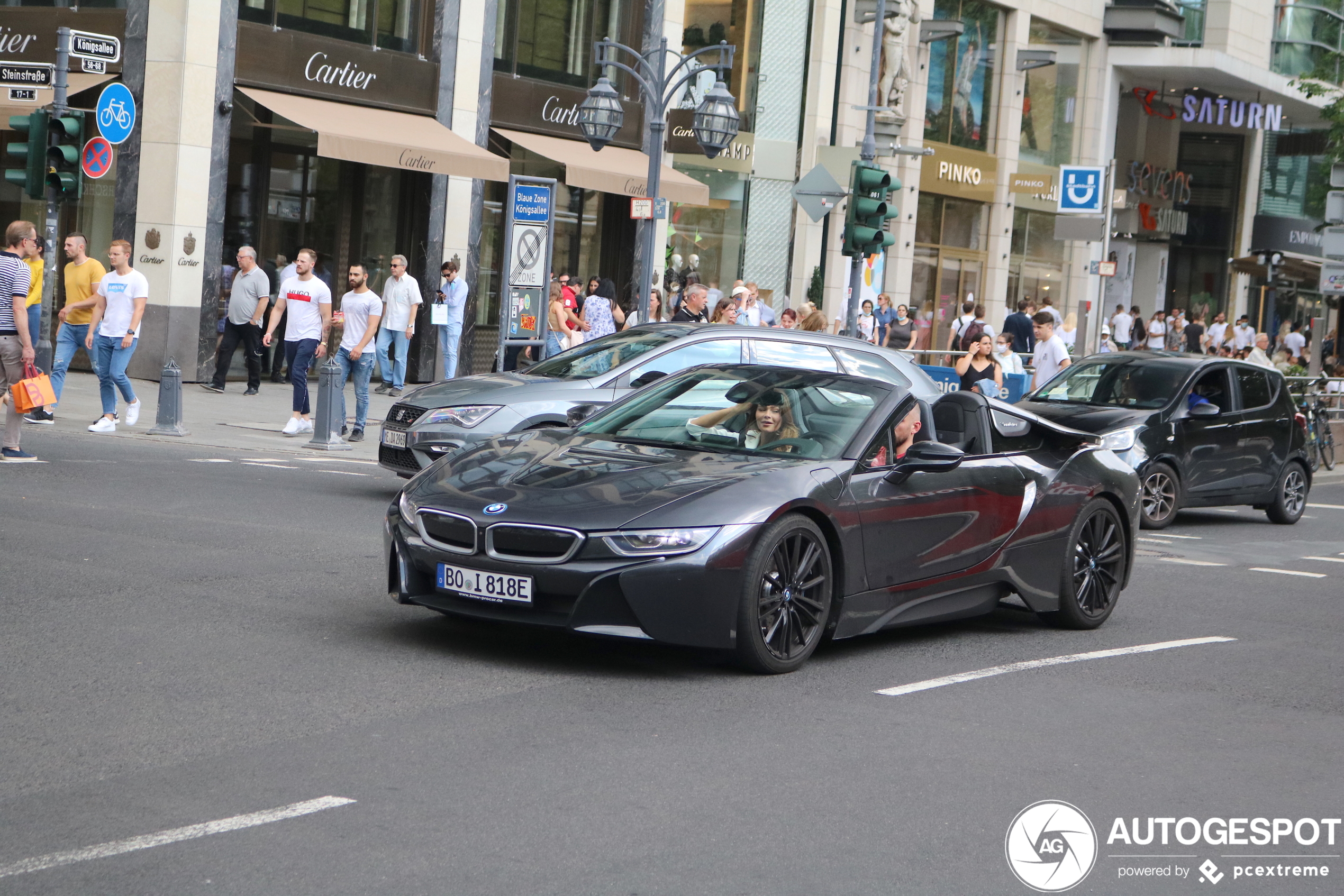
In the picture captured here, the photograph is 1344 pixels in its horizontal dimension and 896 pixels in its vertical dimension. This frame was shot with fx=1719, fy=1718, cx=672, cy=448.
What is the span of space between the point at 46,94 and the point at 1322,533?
17203 mm

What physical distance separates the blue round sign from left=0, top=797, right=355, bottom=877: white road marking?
51.0ft

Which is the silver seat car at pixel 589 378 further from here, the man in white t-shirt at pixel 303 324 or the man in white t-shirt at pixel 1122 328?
the man in white t-shirt at pixel 1122 328

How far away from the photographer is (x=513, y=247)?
19062 millimetres

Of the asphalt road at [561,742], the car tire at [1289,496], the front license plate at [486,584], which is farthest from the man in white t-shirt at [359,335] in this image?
the front license plate at [486,584]

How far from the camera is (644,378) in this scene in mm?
12664

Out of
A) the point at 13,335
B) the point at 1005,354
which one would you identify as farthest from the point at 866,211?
the point at 13,335

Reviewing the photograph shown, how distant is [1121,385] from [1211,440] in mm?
954

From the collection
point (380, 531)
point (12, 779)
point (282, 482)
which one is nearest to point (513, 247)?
point (282, 482)

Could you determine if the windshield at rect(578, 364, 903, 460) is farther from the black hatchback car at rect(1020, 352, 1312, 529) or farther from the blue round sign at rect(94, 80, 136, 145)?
the blue round sign at rect(94, 80, 136, 145)

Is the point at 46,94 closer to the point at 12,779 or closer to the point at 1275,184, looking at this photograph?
the point at 12,779

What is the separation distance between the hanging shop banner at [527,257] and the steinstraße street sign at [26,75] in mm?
4893

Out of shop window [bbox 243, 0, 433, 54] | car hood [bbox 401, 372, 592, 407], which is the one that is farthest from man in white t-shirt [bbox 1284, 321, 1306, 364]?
car hood [bbox 401, 372, 592, 407]

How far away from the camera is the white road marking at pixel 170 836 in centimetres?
443

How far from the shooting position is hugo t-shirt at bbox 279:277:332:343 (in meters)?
17.3
